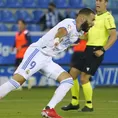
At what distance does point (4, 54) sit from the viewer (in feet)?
56.8

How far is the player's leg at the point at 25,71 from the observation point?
30.0 ft

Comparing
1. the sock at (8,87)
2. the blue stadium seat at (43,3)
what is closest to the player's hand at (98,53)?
the sock at (8,87)

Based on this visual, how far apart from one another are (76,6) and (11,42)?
4524mm

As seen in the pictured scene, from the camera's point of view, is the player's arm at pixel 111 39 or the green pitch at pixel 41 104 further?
the player's arm at pixel 111 39

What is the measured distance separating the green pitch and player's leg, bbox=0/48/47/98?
97 cm

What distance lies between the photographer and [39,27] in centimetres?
2009

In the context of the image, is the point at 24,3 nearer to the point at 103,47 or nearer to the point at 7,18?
the point at 7,18

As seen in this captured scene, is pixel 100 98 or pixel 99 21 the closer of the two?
pixel 99 21

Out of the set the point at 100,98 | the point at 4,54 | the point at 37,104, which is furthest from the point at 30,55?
Answer: the point at 4,54

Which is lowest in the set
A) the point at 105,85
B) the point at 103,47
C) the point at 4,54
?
the point at 105,85

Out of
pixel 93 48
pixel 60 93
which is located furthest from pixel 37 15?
pixel 60 93

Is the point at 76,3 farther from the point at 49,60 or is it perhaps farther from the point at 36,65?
the point at 36,65

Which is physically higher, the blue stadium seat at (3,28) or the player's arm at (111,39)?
the player's arm at (111,39)

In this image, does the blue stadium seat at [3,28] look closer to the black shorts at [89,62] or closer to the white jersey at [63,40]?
the black shorts at [89,62]
